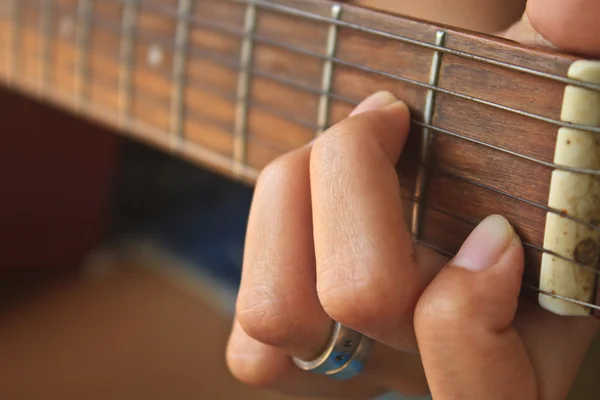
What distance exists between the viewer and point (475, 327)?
0.34 m

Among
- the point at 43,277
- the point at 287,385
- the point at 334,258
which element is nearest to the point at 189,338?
the point at 43,277

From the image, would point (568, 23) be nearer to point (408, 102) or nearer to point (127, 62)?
point (408, 102)

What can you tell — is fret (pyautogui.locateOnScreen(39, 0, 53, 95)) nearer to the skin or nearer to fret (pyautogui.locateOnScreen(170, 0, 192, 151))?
fret (pyautogui.locateOnScreen(170, 0, 192, 151))

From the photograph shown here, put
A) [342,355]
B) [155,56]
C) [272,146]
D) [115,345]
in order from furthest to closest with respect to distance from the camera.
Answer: [115,345]
[155,56]
[272,146]
[342,355]

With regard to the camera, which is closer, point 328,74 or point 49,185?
point 328,74

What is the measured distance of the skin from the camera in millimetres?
345

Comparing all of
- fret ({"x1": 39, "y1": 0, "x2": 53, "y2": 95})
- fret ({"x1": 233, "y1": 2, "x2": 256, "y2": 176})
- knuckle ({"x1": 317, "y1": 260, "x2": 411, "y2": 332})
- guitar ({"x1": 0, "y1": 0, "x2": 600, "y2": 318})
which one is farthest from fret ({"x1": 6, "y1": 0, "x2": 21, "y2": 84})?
knuckle ({"x1": 317, "y1": 260, "x2": 411, "y2": 332})

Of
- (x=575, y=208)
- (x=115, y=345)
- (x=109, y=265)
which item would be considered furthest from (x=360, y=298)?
(x=109, y=265)

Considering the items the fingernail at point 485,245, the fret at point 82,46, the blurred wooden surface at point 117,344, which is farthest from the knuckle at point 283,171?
the blurred wooden surface at point 117,344

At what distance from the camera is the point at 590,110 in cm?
34

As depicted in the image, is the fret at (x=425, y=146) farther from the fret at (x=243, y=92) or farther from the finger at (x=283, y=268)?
the fret at (x=243, y=92)

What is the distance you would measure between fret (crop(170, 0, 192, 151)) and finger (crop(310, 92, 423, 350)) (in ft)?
0.91

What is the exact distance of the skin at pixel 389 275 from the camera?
0.35m

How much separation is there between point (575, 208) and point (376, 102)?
132 mm
